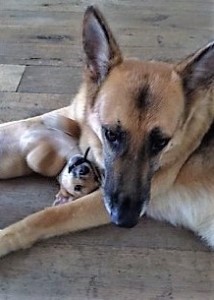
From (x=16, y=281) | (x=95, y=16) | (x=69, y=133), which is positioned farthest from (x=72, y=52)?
(x=16, y=281)

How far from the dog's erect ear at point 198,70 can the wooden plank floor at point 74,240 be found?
1.47 ft

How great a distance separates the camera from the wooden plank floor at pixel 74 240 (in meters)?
1.66

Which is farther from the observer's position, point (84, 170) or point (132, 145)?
point (84, 170)

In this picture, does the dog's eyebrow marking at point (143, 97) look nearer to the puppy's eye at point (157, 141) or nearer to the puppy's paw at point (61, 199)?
the puppy's eye at point (157, 141)

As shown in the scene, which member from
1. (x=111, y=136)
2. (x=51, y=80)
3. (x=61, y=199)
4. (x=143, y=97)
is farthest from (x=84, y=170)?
(x=51, y=80)

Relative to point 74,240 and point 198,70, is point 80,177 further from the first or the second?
point 198,70

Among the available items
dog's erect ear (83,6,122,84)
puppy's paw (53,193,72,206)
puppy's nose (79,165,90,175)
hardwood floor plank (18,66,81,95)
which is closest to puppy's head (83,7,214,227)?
dog's erect ear (83,6,122,84)

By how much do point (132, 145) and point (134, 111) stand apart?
86mm

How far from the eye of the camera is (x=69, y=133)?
199cm

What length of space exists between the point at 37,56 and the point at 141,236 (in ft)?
3.82

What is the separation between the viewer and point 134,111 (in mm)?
1579

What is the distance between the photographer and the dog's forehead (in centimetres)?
158

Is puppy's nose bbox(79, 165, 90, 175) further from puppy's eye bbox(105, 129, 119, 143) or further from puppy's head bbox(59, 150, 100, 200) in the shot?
puppy's eye bbox(105, 129, 119, 143)

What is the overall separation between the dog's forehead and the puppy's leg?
287mm
